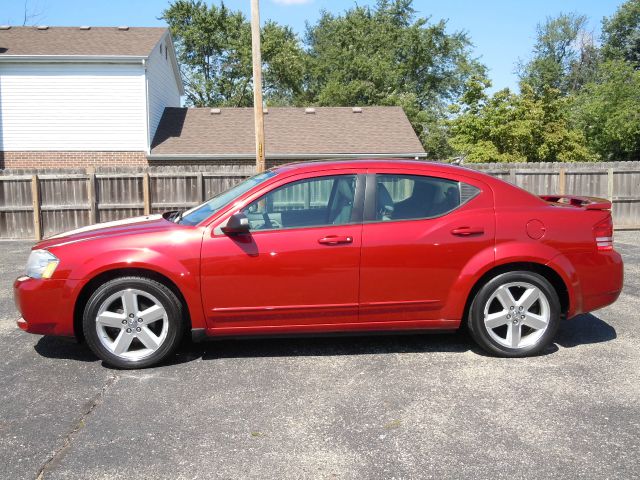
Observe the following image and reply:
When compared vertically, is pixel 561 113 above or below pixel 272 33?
below

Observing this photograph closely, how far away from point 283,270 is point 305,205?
0.59 metres

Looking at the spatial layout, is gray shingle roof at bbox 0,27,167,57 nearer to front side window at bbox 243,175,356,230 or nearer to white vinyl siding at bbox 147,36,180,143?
white vinyl siding at bbox 147,36,180,143

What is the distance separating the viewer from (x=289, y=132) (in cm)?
2325

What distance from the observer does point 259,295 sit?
14.6 feet

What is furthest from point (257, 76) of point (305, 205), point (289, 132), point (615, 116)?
point (615, 116)

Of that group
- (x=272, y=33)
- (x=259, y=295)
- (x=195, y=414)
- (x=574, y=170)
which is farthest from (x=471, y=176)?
(x=272, y=33)

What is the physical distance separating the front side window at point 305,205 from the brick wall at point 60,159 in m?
17.5

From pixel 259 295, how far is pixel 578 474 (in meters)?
2.45

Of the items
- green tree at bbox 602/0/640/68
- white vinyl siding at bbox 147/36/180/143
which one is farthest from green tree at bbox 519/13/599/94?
white vinyl siding at bbox 147/36/180/143

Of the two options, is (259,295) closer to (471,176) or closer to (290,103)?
(471,176)

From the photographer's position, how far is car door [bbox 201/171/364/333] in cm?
443

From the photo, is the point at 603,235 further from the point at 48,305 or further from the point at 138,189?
the point at 138,189

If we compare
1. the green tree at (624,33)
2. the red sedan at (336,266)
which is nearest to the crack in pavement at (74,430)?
the red sedan at (336,266)

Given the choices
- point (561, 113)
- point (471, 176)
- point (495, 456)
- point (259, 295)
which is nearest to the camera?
point (495, 456)
